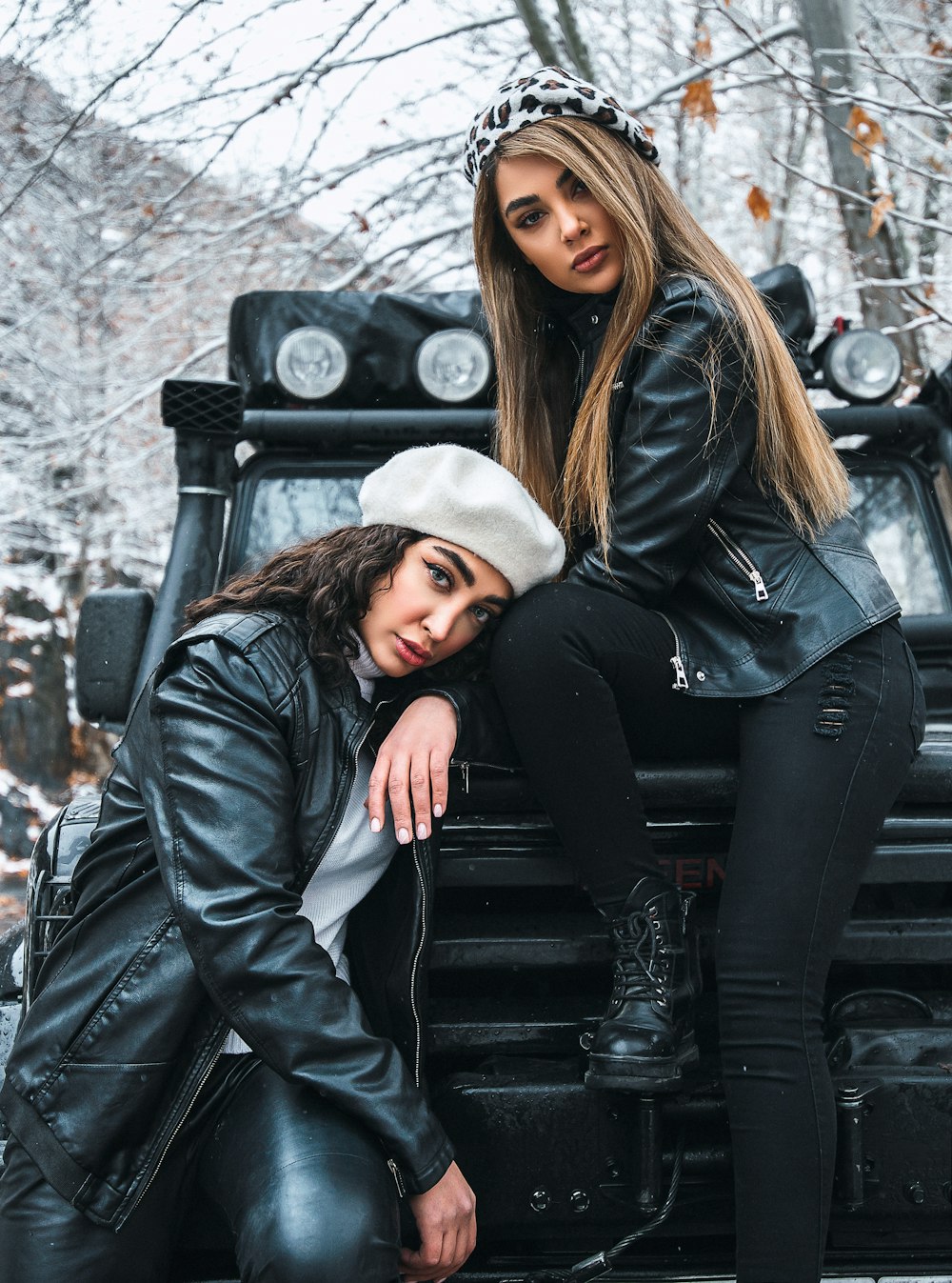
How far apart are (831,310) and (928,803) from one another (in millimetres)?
10270

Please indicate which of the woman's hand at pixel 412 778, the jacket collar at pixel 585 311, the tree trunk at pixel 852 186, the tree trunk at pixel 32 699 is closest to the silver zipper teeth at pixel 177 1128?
the woman's hand at pixel 412 778

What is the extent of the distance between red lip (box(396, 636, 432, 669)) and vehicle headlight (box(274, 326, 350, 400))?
179 centimetres

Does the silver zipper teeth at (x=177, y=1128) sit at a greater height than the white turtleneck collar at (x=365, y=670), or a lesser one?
lesser

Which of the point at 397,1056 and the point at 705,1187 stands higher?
the point at 397,1056

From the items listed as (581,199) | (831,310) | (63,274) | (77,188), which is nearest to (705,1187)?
(581,199)

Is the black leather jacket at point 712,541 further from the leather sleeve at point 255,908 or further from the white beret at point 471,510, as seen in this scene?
the leather sleeve at point 255,908

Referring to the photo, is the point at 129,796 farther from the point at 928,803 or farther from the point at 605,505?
the point at 928,803

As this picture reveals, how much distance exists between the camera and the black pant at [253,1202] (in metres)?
1.74

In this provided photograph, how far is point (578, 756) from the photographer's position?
6.81ft

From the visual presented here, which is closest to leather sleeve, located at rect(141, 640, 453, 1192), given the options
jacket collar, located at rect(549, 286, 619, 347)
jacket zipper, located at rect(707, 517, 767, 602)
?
jacket zipper, located at rect(707, 517, 767, 602)

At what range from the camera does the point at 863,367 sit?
3.78 meters

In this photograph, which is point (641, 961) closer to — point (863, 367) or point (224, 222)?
point (863, 367)

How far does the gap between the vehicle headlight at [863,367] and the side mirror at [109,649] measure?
2171 millimetres

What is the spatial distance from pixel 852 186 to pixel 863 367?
331cm
